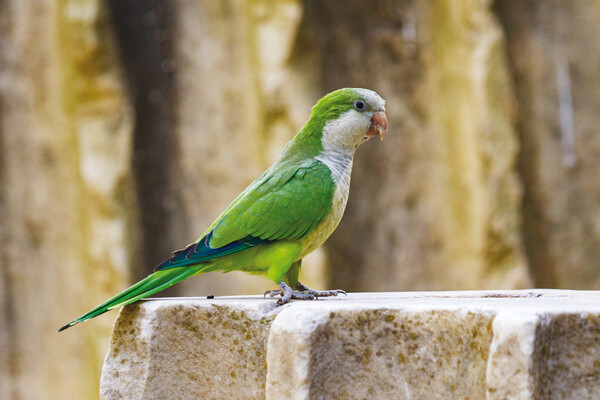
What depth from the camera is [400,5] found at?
20.6 ft

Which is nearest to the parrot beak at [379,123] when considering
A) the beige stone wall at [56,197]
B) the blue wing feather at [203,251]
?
the blue wing feather at [203,251]

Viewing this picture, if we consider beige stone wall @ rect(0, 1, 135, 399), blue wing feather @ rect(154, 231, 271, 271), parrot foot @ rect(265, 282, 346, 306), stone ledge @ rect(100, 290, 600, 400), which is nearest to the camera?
stone ledge @ rect(100, 290, 600, 400)

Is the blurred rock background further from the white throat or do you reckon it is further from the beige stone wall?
the white throat

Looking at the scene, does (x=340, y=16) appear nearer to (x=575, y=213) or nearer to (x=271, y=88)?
(x=271, y=88)

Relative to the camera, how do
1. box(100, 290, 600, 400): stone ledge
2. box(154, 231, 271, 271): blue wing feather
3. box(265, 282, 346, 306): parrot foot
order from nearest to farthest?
1. box(100, 290, 600, 400): stone ledge
2. box(265, 282, 346, 306): parrot foot
3. box(154, 231, 271, 271): blue wing feather

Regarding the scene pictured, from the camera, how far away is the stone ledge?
5.50 feet

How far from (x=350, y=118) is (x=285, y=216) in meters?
0.55

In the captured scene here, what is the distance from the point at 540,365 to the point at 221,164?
4.52m

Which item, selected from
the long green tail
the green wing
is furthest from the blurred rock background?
the long green tail

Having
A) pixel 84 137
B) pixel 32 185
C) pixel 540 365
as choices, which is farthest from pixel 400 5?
pixel 540 365

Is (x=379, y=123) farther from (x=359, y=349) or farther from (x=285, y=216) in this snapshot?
(x=359, y=349)

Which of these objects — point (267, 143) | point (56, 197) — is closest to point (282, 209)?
point (267, 143)

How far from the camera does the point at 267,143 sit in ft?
19.3

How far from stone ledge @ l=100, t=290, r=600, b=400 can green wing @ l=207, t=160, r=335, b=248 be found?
0.30 m
